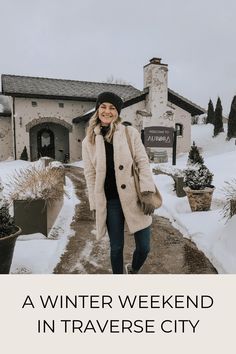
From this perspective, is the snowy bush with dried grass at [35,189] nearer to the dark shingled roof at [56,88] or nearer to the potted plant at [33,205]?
the potted plant at [33,205]

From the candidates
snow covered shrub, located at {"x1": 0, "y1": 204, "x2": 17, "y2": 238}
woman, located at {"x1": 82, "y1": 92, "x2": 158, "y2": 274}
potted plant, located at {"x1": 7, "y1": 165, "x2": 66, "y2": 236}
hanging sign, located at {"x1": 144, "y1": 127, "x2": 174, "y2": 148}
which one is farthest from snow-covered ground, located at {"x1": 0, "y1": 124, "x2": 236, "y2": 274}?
hanging sign, located at {"x1": 144, "y1": 127, "x2": 174, "y2": 148}

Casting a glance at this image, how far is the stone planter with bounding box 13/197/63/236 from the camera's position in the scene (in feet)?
13.8

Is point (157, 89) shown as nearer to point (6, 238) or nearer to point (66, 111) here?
point (66, 111)

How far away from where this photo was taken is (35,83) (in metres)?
17.9

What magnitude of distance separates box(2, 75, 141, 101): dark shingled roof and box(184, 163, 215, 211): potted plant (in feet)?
35.4

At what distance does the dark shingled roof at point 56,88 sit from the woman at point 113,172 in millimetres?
13597

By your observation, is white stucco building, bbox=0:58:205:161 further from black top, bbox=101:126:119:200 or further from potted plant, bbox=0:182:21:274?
black top, bbox=101:126:119:200

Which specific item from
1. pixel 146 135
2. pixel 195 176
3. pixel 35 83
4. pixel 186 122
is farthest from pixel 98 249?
pixel 35 83

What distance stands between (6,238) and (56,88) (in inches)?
634

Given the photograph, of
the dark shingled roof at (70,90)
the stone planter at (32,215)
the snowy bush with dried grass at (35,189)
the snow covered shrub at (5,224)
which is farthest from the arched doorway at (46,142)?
the snow covered shrub at (5,224)

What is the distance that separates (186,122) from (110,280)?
15807mm

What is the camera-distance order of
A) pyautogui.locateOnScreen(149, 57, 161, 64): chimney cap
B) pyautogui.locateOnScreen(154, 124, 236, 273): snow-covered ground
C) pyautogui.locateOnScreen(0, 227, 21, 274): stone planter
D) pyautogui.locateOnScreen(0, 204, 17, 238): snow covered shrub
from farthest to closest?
pyautogui.locateOnScreen(149, 57, 161, 64): chimney cap < pyautogui.locateOnScreen(154, 124, 236, 273): snow-covered ground < pyautogui.locateOnScreen(0, 204, 17, 238): snow covered shrub < pyautogui.locateOnScreen(0, 227, 21, 274): stone planter

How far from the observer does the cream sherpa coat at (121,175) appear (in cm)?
242

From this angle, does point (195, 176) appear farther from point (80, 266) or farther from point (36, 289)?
point (36, 289)
